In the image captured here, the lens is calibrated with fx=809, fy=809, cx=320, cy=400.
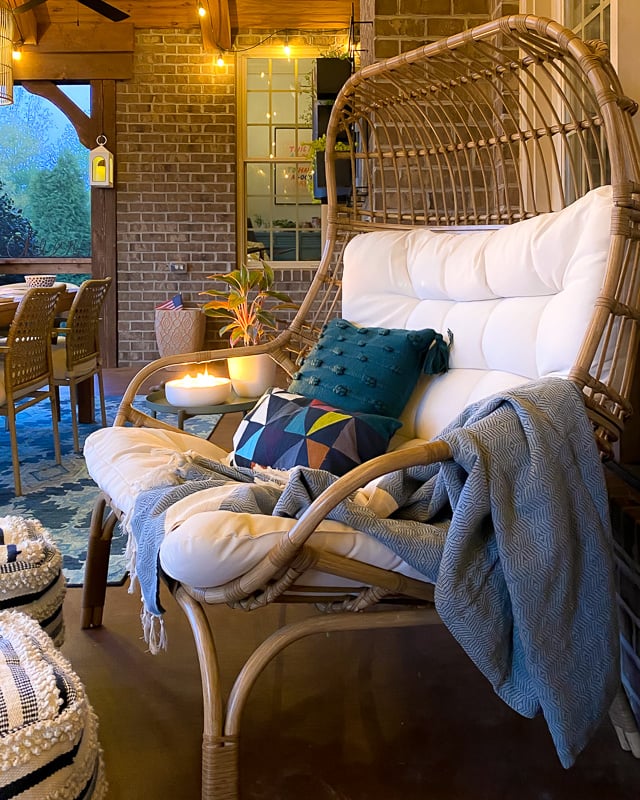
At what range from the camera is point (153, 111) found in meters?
7.29

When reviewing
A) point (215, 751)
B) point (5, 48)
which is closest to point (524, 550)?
point (215, 751)

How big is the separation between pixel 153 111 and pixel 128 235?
3.70ft

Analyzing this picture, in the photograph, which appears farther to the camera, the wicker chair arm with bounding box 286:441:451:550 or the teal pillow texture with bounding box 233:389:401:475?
the teal pillow texture with bounding box 233:389:401:475

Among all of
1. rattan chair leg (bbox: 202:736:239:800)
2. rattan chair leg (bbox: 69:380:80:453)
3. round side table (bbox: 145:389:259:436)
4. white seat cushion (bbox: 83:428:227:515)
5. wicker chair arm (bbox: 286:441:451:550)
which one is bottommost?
rattan chair leg (bbox: 202:736:239:800)

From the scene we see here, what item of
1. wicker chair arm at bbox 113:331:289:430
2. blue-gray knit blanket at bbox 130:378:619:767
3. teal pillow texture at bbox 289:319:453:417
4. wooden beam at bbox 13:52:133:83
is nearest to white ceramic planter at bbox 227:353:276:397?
wicker chair arm at bbox 113:331:289:430

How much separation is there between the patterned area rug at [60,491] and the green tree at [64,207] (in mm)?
3477

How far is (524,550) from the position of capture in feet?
3.90

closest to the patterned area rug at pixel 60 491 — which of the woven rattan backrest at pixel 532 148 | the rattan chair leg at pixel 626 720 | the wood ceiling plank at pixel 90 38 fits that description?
the woven rattan backrest at pixel 532 148

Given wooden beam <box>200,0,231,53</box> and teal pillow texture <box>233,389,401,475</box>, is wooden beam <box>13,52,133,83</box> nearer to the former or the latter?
wooden beam <box>200,0,231,53</box>

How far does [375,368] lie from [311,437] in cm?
31

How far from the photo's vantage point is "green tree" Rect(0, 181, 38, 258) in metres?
7.93

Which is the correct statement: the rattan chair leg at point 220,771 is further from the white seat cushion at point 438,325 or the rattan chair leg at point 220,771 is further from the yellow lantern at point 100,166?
the yellow lantern at point 100,166

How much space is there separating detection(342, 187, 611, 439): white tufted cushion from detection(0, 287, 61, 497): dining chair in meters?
1.58

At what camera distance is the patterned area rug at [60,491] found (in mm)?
2590
